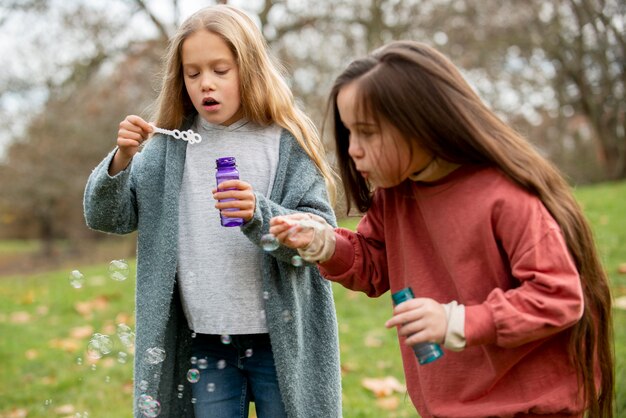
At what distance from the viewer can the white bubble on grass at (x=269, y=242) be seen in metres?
1.87

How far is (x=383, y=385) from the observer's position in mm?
3635

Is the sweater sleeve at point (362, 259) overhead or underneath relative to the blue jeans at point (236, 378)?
overhead

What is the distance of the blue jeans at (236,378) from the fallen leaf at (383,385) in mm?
1487

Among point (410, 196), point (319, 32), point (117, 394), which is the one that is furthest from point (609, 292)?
point (319, 32)

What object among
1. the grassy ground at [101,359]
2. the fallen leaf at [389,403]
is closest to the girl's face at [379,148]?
the grassy ground at [101,359]

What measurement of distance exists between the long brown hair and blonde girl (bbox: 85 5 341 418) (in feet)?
1.93

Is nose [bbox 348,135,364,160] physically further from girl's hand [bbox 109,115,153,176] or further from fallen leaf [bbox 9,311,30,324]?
fallen leaf [bbox 9,311,30,324]

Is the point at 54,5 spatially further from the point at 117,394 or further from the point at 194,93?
the point at 194,93

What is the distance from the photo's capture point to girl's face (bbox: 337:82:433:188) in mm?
1539

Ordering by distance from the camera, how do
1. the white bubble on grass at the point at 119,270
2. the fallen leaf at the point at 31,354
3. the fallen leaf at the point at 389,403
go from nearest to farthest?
the white bubble on grass at the point at 119,270
the fallen leaf at the point at 389,403
the fallen leaf at the point at 31,354

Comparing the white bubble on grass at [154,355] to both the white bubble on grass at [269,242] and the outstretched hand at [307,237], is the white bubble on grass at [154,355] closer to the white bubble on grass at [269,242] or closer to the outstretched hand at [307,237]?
the white bubble on grass at [269,242]

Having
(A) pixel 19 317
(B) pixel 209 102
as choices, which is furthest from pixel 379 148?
(A) pixel 19 317

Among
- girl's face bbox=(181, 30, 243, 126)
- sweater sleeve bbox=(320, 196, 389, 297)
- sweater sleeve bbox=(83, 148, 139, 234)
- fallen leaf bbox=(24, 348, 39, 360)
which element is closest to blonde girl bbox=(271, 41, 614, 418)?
sweater sleeve bbox=(320, 196, 389, 297)

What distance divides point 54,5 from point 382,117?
398 inches
